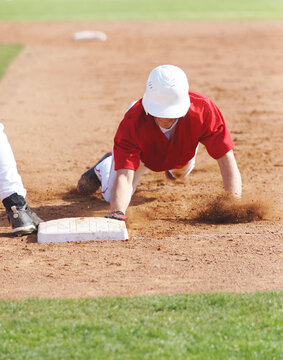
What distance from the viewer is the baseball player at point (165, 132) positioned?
5.27 m

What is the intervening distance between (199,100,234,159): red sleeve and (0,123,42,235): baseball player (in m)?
1.61

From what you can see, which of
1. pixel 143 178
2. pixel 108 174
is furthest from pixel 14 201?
pixel 143 178

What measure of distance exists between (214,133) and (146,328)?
2.35 m

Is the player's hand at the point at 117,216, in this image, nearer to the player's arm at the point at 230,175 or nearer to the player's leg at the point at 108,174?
the player's leg at the point at 108,174

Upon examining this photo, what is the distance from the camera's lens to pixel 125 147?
5.49 m

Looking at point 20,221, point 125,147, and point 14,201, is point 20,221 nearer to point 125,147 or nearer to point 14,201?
point 14,201

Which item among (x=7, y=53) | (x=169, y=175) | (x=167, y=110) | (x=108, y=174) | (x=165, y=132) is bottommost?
(x=169, y=175)

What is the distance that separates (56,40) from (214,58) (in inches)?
211

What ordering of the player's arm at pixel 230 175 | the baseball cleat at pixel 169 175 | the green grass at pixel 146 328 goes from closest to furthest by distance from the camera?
the green grass at pixel 146 328, the player's arm at pixel 230 175, the baseball cleat at pixel 169 175

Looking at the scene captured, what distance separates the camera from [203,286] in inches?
169

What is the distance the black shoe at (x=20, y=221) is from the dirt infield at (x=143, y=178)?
7 centimetres

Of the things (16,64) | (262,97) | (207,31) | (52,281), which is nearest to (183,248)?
(52,281)

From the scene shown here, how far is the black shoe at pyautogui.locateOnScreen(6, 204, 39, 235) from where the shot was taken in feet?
17.3

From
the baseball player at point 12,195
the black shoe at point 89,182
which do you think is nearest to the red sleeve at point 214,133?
the black shoe at point 89,182
